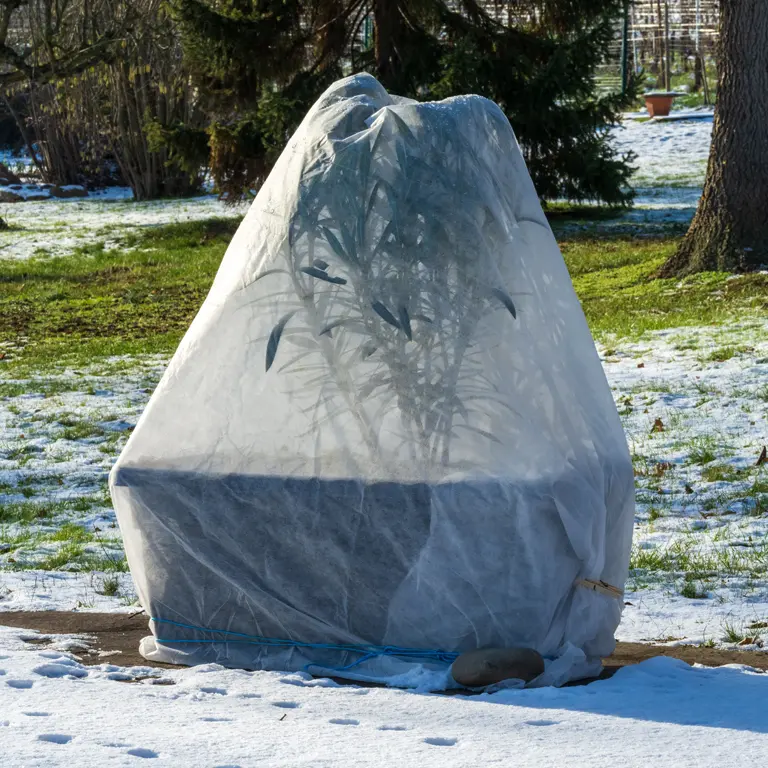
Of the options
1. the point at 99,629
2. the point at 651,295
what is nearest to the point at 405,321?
the point at 99,629

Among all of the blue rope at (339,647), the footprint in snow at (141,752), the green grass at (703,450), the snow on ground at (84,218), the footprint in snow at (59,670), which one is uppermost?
the snow on ground at (84,218)

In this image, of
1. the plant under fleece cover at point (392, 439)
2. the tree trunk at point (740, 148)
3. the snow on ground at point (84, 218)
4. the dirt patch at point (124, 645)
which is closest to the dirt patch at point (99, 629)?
the dirt patch at point (124, 645)

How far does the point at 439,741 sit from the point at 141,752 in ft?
2.51

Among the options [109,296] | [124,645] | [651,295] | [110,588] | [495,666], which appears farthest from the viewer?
[109,296]

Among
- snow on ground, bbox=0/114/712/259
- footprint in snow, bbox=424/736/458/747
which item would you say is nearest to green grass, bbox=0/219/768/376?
snow on ground, bbox=0/114/712/259

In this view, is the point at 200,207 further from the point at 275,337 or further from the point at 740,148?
the point at 275,337

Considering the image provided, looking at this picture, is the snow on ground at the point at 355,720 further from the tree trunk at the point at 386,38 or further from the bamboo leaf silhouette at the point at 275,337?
the tree trunk at the point at 386,38

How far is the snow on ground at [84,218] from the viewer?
2027 centimetres

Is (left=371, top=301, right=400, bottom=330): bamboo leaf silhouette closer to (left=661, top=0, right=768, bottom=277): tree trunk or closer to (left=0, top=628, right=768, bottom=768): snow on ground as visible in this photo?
(left=0, top=628, right=768, bottom=768): snow on ground

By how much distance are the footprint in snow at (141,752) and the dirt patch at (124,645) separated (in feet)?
3.99

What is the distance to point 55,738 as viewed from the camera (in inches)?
106

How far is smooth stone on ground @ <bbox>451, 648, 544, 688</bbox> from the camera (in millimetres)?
3502

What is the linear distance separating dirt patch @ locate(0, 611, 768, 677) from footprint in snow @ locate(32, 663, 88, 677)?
228 mm

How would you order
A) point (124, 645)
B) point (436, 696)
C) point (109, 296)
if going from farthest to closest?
point (109, 296), point (124, 645), point (436, 696)
